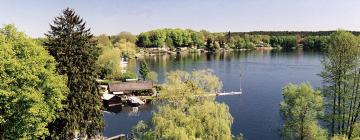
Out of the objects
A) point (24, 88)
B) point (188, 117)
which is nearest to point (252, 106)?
point (188, 117)

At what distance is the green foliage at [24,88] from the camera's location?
98.0 feet

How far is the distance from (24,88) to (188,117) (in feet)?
Result: 42.8

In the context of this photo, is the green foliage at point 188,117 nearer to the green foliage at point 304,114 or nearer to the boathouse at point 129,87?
the green foliage at point 304,114

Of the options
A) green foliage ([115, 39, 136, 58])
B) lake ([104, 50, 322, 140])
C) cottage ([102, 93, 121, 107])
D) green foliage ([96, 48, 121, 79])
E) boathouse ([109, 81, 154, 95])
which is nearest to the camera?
lake ([104, 50, 322, 140])

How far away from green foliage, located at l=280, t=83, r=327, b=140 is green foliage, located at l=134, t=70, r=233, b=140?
30.9 ft

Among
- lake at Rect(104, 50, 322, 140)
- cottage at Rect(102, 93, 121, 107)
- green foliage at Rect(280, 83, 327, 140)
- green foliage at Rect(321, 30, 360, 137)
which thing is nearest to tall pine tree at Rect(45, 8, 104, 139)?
lake at Rect(104, 50, 322, 140)

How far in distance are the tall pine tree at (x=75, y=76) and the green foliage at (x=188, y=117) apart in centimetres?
765

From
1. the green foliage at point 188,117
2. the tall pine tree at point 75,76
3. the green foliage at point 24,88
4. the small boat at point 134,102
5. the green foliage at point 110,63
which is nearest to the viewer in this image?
the green foliage at point 188,117

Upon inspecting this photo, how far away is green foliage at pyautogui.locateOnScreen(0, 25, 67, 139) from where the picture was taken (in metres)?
29.9

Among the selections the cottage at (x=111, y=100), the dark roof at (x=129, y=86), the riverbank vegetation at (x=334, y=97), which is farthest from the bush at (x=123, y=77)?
the riverbank vegetation at (x=334, y=97)

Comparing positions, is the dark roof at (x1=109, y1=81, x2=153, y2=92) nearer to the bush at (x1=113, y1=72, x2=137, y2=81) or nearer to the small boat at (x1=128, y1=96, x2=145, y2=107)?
the small boat at (x1=128, y1=96, x2=145, y2=107)

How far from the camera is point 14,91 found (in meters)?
30.1

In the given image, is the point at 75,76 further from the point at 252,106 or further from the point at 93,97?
the point at 252,106

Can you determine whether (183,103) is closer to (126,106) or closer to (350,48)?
(350,48)
